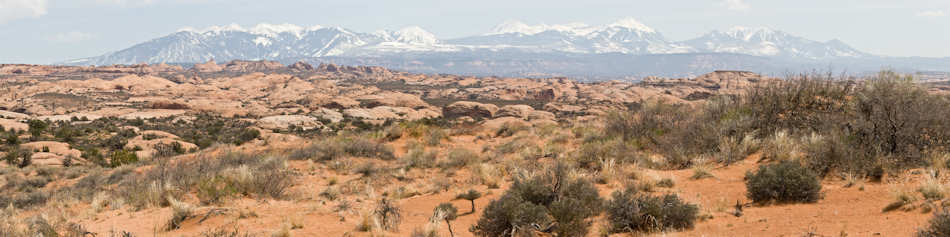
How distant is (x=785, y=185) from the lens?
6.75 meters

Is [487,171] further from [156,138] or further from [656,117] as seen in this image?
[156,138]

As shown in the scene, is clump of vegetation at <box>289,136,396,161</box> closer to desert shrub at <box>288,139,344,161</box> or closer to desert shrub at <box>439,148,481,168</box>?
desert shrub at <box>288,139,344,161</box>

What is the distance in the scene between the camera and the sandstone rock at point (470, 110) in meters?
55.2

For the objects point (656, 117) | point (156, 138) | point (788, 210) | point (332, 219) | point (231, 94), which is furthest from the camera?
point (231, 94)

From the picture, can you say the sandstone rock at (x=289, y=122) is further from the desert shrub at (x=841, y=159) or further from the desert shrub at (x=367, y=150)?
the desert shrub at (x=841, y=159)

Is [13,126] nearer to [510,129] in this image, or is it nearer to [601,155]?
[510,129]

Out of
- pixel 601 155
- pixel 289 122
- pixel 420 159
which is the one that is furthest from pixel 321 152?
pixel 289 122

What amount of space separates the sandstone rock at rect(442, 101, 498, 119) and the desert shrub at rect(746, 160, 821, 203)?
153 ft

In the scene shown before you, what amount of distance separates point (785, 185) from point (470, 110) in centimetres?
4977

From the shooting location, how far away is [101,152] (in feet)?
89.9

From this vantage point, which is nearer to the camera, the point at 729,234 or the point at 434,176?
the point at 729,234

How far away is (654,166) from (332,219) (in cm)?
740

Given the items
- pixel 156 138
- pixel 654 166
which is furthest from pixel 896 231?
pixel 156 138

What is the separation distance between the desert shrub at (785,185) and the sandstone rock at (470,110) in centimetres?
4672
